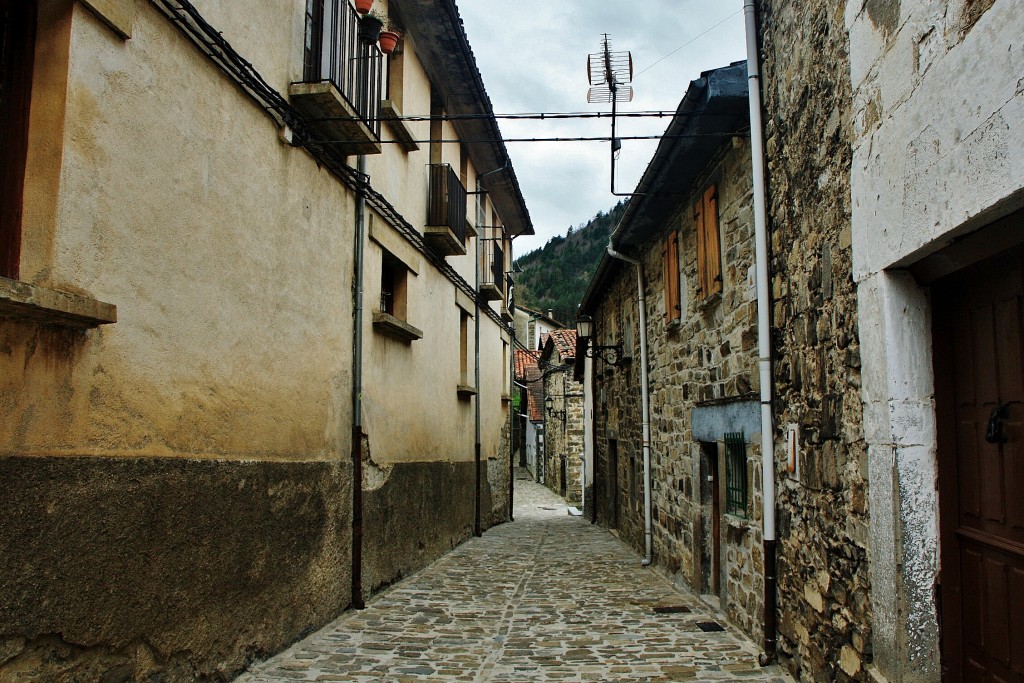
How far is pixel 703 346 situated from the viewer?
285 inches

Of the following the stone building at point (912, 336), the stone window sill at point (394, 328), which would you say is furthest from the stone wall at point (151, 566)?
the stone building at point (912, 336)

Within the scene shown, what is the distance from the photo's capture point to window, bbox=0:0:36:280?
125 inches

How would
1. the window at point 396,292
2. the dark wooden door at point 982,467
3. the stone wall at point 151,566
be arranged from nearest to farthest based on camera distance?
the dark wooden door at point 982,467 → the stone wall at point 151,566 → the window at point 396,292

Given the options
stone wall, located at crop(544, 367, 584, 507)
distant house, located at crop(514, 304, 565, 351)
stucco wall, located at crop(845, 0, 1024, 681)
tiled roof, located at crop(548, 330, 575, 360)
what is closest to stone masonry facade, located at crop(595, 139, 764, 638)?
stucco wall, located at crop(845, 0, 1024, 681)

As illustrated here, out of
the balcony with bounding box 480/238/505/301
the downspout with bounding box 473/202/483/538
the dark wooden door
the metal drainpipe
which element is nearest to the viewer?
the dark wooden door

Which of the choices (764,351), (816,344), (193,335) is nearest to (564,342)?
(764,351)

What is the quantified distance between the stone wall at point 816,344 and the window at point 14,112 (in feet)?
12.4

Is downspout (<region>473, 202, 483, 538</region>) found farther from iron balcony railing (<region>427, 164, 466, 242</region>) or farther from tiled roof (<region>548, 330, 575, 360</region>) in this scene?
tiled roof (<region>548, 330, 575, 360</region>)

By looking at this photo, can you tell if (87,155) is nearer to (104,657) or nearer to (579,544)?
(104,657)

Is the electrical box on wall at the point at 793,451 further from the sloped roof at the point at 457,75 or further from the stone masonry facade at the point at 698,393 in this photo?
the sloped roof at the point at 457,75

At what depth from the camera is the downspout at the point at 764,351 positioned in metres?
5.14

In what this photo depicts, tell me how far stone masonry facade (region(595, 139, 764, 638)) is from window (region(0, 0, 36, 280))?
15.1 ft

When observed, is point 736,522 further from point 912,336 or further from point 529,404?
point 529,404

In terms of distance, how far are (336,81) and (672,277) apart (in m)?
4.17
